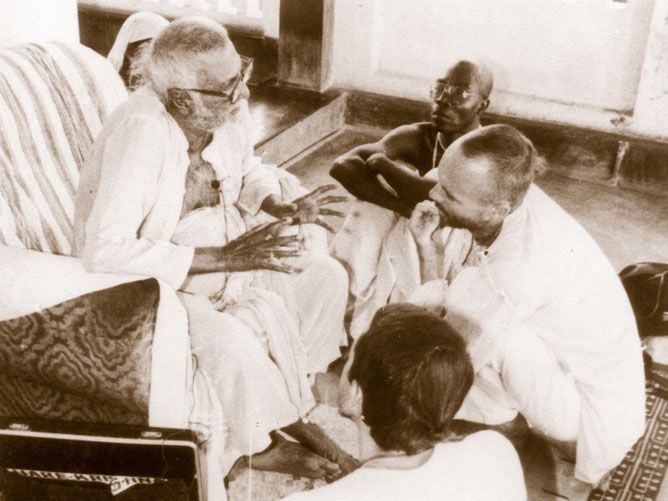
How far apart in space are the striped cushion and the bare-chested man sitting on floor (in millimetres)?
991

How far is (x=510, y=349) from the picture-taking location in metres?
2.56

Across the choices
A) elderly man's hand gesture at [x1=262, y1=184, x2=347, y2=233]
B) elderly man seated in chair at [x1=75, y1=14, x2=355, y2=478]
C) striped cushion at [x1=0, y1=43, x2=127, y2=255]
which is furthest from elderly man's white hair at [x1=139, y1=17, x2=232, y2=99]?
elderly man's hand gesture at [x1=262, y1=184, x2=347, y2=233]

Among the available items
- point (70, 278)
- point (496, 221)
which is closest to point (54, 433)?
point (70, 278)

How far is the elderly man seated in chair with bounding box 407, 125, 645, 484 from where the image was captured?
245cm

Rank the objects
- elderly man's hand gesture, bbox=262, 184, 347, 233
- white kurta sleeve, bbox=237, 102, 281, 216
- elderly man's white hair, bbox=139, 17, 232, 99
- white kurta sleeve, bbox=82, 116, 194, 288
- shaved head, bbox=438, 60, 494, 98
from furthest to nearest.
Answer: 1. shaved head, bbox=438, 60, 494, 98
2. white kurta sleeve, bbox=237, 102, 281, 216
3. elderly man's hand gesture, bbox=262, 184, 347, 233
4. elderly man's white hair, bbox=139, 17, 232, 99
5. white kurta sleeve, bbox=82, 116, 194, 288

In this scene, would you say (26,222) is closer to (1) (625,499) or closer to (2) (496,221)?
(2) (496,221)

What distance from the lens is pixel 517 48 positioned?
16.5ft

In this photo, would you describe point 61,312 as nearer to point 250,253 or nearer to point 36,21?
point 250,253

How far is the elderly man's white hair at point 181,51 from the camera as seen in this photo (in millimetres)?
2535

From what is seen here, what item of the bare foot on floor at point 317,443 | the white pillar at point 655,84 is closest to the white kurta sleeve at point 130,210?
the bare foot on floor at point 317,443

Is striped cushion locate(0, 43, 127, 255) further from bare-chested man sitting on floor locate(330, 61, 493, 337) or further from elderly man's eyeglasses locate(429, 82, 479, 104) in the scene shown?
elderly man's eyeglasses locate(429, 82, 479, 104)

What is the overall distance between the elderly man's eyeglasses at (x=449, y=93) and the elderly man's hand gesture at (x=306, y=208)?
2.49ft

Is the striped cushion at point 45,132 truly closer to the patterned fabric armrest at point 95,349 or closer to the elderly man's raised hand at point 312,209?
the patterned fabric armrest at point 95,349

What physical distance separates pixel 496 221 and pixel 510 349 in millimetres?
393
